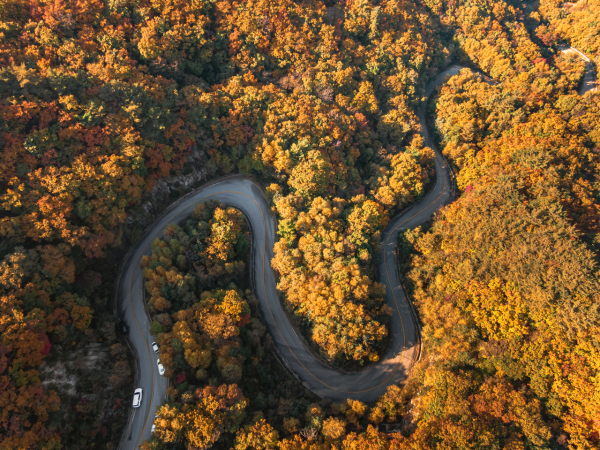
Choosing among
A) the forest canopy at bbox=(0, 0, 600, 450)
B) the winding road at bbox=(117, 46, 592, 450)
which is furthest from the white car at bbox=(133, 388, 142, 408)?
the forest canopy at bbox=(0, 0, 600, 450)

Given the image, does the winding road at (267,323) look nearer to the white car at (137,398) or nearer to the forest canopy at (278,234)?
the white car at (137,398)

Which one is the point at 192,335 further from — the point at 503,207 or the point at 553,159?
the point at 553,159

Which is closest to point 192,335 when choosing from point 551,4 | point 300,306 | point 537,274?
point 300,306

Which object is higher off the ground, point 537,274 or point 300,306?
point 300,306

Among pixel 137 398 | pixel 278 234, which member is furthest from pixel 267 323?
pixel 137 398

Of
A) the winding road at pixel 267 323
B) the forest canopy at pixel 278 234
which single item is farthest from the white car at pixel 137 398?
the forest canopy at pixel 278 234

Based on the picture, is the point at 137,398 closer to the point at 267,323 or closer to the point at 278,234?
the point at 267,323

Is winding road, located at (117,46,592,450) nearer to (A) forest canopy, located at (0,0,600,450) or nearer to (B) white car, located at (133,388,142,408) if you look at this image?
(B) white car, located at (133,388,142,408)
